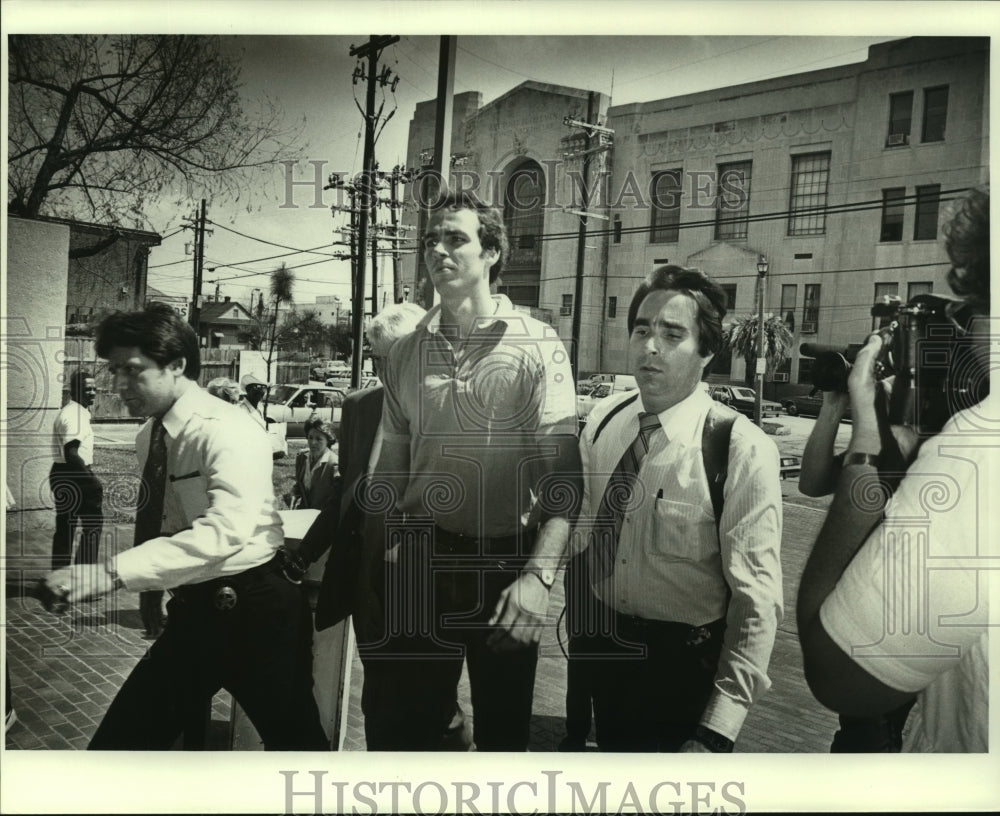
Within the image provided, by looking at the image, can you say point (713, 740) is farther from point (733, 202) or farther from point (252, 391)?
point (252, 391)

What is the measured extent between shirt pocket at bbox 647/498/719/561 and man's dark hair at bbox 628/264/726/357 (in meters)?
0.60

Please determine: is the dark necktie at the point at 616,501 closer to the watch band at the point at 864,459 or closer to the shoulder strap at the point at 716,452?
the shoulder strap at the point at 716,452

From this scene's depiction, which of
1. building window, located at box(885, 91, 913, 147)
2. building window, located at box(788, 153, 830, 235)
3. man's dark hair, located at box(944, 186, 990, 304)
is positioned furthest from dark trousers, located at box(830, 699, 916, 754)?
Result: building window, located at box(885, 91, 913, 147)

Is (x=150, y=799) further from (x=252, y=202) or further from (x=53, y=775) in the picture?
(x=252, y=202)

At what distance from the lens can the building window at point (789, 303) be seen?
11.0 ft

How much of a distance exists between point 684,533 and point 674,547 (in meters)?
0.06

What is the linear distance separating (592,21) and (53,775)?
3.74 metres

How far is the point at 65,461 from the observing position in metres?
3.45

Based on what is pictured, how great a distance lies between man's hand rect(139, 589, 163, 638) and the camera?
3.43 metres

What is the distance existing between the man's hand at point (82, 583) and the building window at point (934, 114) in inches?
142

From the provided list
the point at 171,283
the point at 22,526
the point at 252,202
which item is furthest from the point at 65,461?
the point at 252,202

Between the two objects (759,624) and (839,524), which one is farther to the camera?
(839,524)

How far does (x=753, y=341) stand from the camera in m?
3.27

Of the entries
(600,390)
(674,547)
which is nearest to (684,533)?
(674,547)
